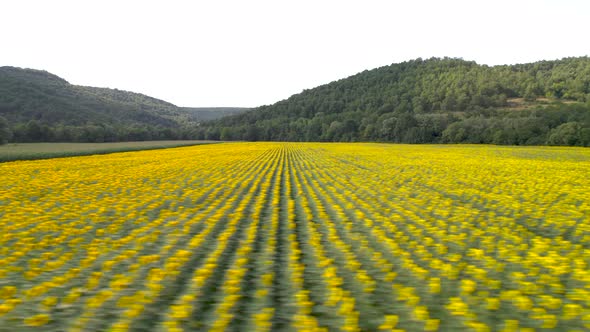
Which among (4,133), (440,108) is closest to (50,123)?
(4,133)

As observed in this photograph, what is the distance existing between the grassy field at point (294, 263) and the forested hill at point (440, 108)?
5661cm

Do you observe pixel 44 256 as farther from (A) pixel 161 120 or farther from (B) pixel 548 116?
(A) pixel 161 120

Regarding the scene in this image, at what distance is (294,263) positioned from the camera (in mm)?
5621

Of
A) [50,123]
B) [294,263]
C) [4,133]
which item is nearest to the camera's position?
[294,263]

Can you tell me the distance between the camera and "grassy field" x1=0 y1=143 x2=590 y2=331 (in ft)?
12.5

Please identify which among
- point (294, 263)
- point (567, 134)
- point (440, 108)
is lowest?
point (294, 263)

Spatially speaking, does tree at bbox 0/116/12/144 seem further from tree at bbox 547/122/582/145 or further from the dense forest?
tree at bbox 547/122/582/145

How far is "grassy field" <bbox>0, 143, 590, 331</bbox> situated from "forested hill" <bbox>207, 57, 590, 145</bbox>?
5661 cm

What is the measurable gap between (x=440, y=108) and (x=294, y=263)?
105 meters

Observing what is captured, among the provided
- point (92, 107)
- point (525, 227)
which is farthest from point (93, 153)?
point (92, 107)

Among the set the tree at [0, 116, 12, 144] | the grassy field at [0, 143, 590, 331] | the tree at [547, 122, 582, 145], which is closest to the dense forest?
the tree at [0, 116, 12, 144]

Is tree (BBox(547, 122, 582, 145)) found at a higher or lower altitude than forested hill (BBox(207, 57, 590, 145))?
lower

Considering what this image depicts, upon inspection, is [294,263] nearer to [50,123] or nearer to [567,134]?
[567,134]

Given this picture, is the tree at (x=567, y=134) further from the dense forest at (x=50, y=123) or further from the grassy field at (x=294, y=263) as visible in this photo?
the dense forest at (x=50, y=123)
